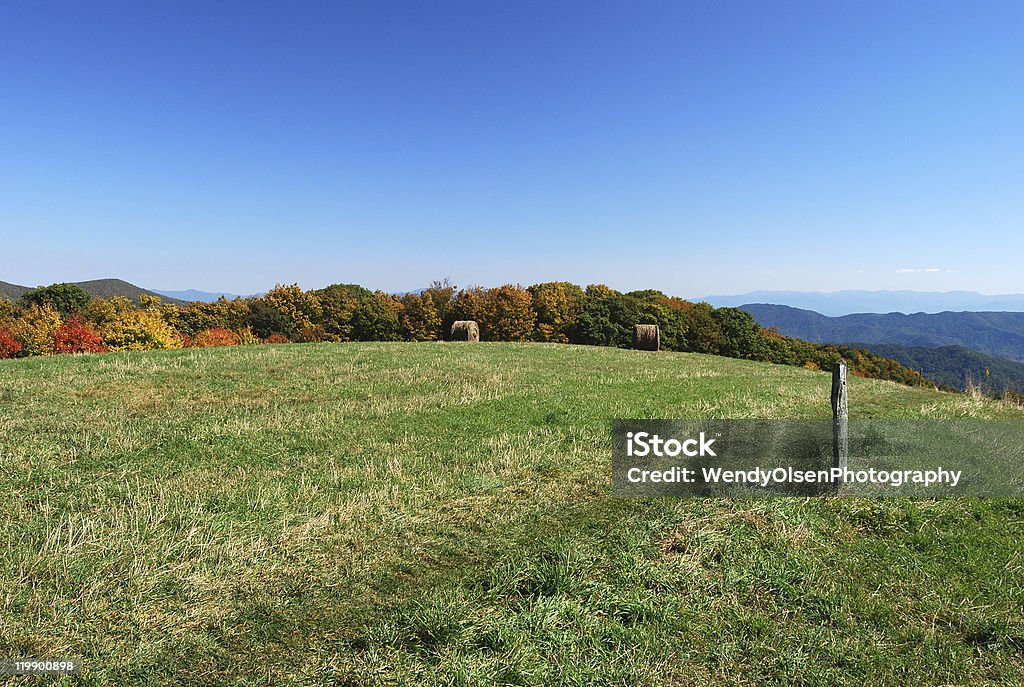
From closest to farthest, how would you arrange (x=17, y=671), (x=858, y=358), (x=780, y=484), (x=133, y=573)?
(x=17, y=671) → (x=133, y=573) → (x=780, y=484) → (x=858, y=358)

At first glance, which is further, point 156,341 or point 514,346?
point 156,341

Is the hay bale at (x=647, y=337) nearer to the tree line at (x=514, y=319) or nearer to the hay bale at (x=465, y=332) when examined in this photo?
the hay bale at (x=465, y=332)

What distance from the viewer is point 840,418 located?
7699mm

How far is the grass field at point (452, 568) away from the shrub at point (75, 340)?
95.9 feet

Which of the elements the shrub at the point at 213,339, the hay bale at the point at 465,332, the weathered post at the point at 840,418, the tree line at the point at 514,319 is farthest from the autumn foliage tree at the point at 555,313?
the weathered post at the point at 840,418

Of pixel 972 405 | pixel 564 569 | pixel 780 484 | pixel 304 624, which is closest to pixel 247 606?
pixel 304 624

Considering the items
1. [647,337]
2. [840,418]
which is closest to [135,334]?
[647,337]

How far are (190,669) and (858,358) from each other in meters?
94.5

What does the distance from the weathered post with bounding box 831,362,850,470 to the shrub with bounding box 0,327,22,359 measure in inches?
1701

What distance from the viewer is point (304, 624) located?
462cm

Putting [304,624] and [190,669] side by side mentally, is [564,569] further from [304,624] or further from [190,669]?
[190,669]

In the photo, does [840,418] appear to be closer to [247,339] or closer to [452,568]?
[452,568]

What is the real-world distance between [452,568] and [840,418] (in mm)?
6217

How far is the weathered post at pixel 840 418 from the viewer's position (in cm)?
765
